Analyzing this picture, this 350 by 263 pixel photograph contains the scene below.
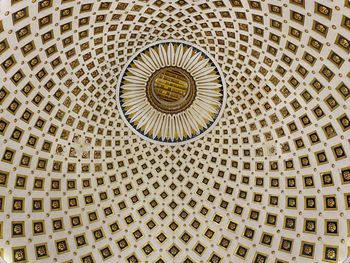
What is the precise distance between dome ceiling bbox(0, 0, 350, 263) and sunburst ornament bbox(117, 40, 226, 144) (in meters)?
0.83

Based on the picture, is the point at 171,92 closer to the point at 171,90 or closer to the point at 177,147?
the point at 171,90

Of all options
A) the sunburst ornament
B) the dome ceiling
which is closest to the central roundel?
the sunburst ornament

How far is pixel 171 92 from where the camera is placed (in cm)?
3425

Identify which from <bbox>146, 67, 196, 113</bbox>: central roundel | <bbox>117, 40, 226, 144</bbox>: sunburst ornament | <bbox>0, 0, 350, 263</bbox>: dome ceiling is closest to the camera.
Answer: <bbox>0, 0, 350, 263</bbox>: dome ceiling

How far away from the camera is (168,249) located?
3262 cm

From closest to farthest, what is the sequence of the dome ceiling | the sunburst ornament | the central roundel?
the dome ceiling
the sunburst ornament
the central roundel

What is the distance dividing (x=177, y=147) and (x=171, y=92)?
5.37m

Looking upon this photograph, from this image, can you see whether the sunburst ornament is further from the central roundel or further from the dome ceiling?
the dome ceiling

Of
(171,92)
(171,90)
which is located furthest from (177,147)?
(171,90)

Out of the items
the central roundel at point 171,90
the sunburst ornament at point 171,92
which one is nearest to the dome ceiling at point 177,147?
the sunburst ornament at point 171,92

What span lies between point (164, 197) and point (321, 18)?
2070 centimetres

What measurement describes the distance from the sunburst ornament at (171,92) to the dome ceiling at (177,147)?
83 centimetres

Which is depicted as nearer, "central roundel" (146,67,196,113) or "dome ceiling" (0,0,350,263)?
"dome ceiling" (0,0,350,263)

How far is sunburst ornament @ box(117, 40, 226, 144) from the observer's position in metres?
31.1
